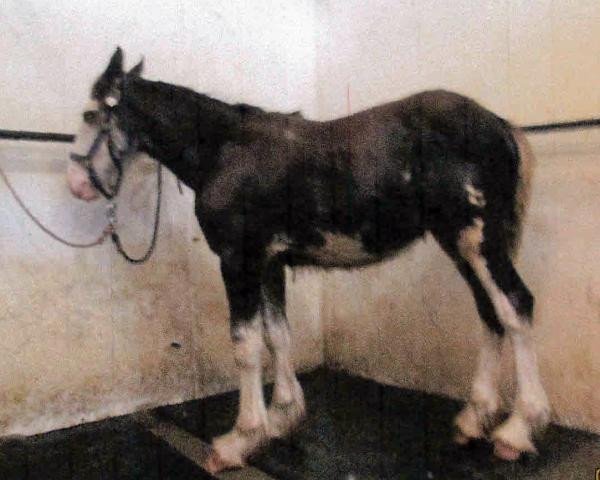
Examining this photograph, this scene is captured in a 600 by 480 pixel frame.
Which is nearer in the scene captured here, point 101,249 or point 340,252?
point 340,252

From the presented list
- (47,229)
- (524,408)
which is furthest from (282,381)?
(47,229)

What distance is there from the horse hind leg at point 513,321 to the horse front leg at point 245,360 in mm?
603

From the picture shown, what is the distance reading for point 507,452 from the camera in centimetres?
149

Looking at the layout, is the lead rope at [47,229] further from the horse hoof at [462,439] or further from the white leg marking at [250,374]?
the horse hoof at [462,439]

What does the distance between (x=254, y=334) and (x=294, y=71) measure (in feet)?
4.93

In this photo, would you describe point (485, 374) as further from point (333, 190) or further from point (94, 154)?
point (94, 154)

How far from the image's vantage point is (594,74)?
1.71 m

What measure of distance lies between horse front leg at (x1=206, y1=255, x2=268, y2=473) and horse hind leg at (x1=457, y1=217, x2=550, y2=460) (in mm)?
603

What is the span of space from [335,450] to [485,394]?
18.7 inches

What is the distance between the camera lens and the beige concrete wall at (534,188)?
1.75 metres

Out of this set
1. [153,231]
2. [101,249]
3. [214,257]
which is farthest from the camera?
[214,257]

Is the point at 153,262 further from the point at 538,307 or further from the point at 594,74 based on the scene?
the point at 594,74

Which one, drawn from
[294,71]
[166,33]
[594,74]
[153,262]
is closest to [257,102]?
[294,71]

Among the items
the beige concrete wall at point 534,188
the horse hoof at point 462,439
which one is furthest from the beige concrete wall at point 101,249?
the horse hoof at point 462,439
